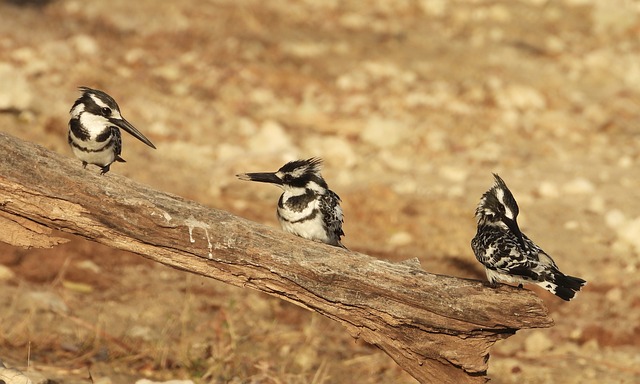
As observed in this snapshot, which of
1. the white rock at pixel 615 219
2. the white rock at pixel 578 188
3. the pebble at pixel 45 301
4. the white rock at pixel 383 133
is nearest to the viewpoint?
the pebble at pixel 45 301

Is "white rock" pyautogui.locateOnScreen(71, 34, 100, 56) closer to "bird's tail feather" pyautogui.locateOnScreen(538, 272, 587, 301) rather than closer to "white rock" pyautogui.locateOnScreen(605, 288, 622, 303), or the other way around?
"white rock" pyautogui.locateOnScreen(605, 288, 622, 303)

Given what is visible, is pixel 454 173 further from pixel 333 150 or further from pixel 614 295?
pixel 614 295

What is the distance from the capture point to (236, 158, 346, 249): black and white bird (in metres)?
5.96

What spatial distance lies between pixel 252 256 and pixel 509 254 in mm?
1303

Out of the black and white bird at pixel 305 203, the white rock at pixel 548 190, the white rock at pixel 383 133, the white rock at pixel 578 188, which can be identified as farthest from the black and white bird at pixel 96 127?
the white rock at pixel 383 133

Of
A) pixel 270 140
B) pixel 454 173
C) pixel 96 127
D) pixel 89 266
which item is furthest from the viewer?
pixel 270 140

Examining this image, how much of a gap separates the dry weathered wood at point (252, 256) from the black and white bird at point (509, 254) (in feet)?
0.34

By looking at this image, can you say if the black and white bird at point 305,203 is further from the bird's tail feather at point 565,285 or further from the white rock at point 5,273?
the white rock at point 5,273

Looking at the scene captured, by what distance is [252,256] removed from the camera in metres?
5.01

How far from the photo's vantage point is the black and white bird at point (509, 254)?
16.1ft

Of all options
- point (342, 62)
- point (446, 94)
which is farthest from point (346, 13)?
point (446, 94)

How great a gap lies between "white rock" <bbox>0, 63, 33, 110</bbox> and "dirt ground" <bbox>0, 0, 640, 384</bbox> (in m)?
0.03

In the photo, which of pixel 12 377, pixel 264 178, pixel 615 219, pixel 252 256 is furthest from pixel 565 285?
pixel 615 219

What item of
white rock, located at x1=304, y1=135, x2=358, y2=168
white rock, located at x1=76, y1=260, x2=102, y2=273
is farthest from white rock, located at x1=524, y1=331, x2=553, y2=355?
white rock, located at x1=304, y1=135, x2=358, y2=168
